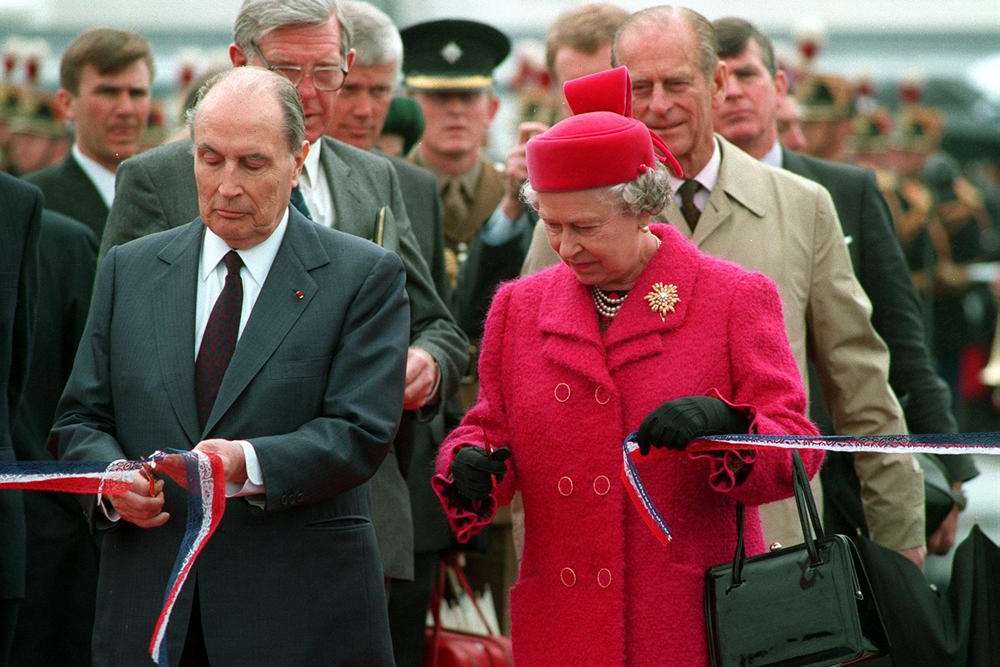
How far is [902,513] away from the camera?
524 centimetres

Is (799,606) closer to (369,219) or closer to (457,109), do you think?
(369,219)

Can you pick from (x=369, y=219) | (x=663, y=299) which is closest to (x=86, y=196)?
(x=369, y=219)

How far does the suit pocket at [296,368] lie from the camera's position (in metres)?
4.04

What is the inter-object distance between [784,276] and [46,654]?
2597 millimetres

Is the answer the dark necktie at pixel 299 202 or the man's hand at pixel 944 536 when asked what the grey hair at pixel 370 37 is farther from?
the man's hand at pixel 944 536

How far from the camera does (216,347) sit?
13.4 ft

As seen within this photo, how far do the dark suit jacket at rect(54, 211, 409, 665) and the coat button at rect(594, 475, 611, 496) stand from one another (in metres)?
0.46

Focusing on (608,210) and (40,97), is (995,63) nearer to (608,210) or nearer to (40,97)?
(40,97)

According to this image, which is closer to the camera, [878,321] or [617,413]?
[617,413]

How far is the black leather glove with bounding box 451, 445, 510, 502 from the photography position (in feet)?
13.0

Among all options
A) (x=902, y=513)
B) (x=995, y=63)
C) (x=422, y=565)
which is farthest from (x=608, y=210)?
(x=995, y=63)

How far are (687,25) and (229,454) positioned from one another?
6.65 feet

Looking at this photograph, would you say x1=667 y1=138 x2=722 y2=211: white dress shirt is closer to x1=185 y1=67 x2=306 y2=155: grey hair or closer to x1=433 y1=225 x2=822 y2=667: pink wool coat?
x1=433 y1=225 x2=822 y2=667: pink wool coat

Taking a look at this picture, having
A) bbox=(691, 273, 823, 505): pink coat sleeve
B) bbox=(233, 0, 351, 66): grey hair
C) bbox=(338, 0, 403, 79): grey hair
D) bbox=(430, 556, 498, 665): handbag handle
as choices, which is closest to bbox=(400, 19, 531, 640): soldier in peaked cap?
bbox=(430, 556, 498, 665): handbag handle
